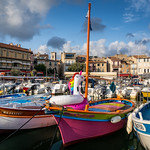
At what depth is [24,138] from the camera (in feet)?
36.8

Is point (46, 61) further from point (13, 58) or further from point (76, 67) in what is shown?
point (13, 58)

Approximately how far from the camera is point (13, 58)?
64188mm

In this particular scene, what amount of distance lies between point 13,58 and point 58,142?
5940 cm

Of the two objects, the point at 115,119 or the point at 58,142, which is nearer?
the point at 115,119

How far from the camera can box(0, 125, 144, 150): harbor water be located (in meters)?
9.81

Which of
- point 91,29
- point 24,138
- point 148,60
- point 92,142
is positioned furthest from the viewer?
point 148,60

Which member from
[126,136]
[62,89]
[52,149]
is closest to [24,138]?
[52,149]

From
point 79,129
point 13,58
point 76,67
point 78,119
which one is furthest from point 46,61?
point 78,119

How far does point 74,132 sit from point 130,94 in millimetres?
21812

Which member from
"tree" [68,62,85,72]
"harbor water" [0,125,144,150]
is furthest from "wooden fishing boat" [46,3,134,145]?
"tree" [68,62,85,72]

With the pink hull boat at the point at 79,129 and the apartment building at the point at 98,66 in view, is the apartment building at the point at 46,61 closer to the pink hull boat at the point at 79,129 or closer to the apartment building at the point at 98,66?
the apartment building at the point at 98,66

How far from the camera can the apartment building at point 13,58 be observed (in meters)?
60.2

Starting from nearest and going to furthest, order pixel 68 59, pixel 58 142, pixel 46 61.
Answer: pixel 58 142, pixel 46 61, pixel 68 59

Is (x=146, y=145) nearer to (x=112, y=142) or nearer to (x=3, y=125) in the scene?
(x=112, y=142)
